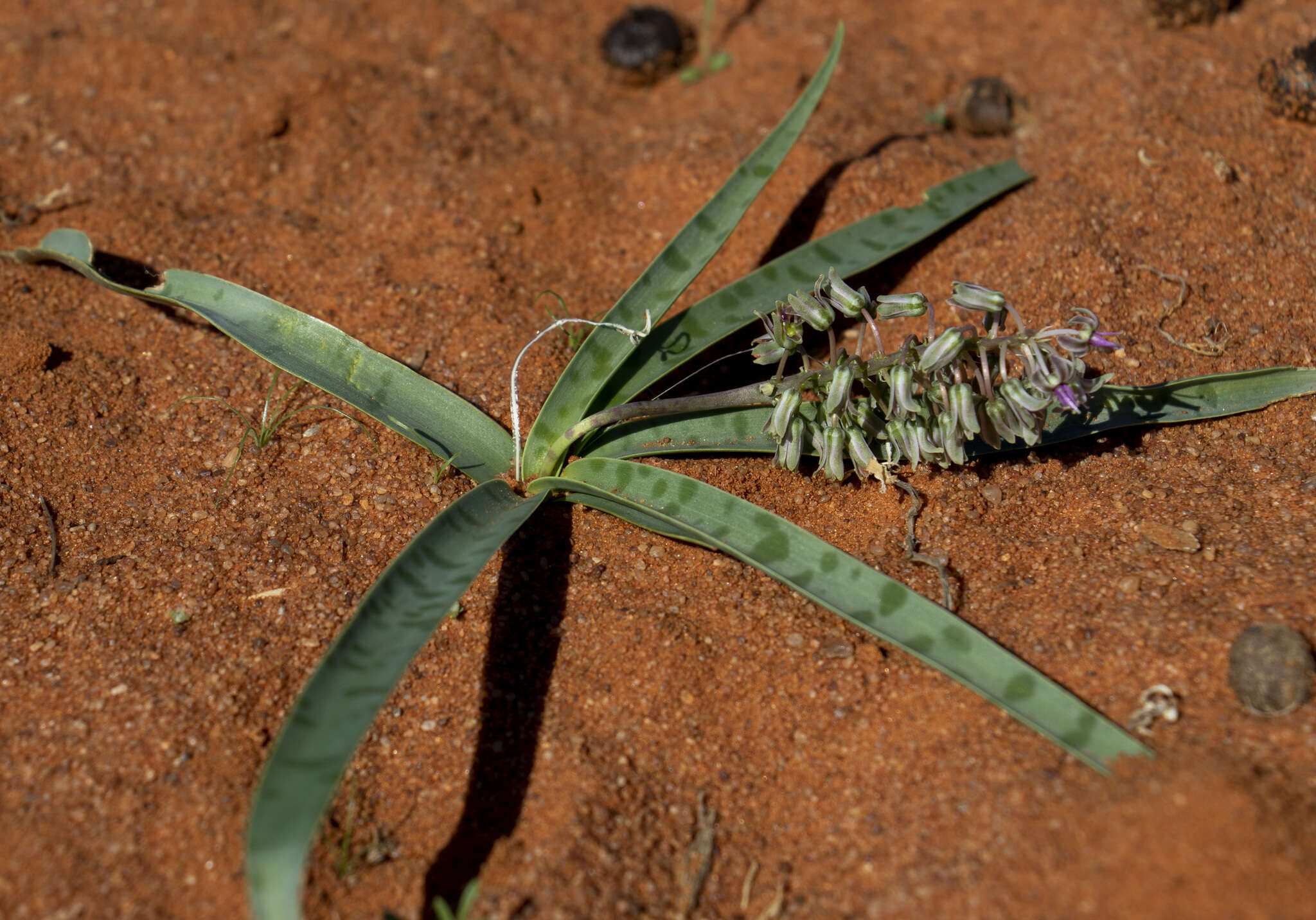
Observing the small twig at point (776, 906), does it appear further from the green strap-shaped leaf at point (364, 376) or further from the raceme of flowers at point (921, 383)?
the green strap-shaped leaf at point (364, 376)

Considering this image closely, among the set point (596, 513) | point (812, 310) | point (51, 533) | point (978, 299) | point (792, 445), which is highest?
point (978, 299)

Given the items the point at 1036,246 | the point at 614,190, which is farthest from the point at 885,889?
the point at 614,190

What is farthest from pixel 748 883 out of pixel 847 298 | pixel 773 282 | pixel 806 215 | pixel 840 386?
pixel 806 215

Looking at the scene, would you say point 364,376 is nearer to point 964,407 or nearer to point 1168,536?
point 964,407

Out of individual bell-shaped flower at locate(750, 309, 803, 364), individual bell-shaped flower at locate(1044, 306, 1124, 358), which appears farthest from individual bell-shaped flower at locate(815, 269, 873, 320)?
individual bell-shaped flower at locate(1044, 306, 1124, 358)

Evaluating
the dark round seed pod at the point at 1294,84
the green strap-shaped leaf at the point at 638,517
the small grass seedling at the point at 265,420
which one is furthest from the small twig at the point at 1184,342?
the small grass seedling at the point at 265,420

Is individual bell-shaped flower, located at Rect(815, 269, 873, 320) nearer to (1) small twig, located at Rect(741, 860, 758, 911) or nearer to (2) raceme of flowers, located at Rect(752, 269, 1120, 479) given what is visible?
(2) raceme of flowers, located at Rect(752, 269, 1120, 479)

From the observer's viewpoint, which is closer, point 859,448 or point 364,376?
point 859,448
